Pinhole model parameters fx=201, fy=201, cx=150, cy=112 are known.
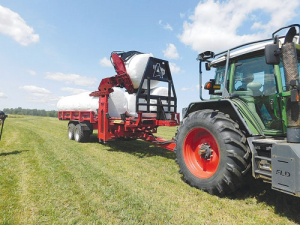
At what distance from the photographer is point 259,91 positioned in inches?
137

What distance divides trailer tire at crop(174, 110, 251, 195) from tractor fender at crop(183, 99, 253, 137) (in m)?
0.17

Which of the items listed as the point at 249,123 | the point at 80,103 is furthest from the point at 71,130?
the point at 249,123

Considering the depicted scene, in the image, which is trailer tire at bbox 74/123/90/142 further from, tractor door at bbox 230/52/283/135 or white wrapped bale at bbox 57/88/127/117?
tractor door at bbox 230/52/283/135

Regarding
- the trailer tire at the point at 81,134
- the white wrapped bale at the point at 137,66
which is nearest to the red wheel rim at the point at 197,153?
the white wrapped bale at the point at 137,66

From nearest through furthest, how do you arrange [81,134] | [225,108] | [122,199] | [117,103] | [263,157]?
[263,157]
[122,199]
[225,108]
[117,103]
[81,134]

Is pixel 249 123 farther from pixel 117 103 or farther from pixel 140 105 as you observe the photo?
pixel 117 103

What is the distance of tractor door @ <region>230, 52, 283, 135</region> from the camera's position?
10.7 feet

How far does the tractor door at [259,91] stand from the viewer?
326cm

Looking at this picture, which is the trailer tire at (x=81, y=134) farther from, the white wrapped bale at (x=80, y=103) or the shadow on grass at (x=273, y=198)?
the shadow on grass at (x=273, y=198)

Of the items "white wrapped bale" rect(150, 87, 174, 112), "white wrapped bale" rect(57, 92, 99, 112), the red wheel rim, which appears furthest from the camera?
"white wrapped bale" rect(57, 92, 99, 112)

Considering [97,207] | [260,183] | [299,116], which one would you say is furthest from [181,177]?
[299,116]

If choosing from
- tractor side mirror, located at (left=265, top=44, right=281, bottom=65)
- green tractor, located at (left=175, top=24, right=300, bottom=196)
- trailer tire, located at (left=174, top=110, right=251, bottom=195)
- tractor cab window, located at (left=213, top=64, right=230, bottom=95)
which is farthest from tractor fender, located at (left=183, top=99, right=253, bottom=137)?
tractor side mirror, located at (left=265, top=44, right=281, bottom=65)

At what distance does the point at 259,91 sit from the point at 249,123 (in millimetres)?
592

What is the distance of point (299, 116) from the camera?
2756 mm
